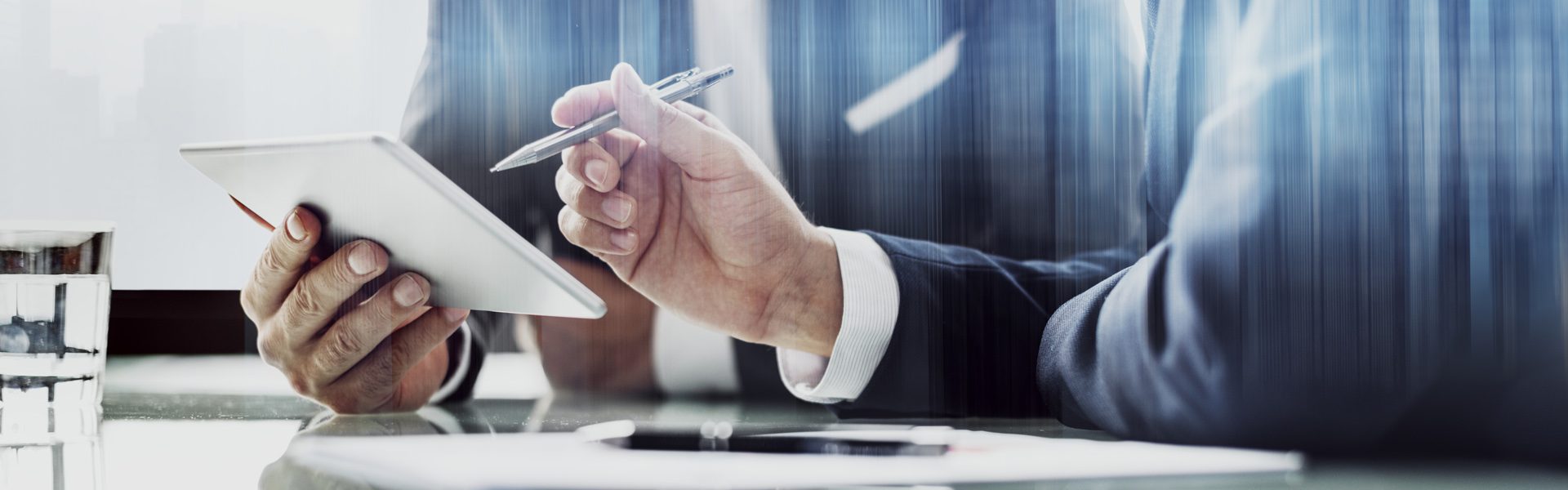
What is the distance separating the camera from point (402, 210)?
293 mm

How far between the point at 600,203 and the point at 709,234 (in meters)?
0.06

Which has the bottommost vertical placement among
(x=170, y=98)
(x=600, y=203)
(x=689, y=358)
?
(x=689, y=358)

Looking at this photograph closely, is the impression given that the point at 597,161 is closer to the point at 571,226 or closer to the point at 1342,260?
the point at 571,226

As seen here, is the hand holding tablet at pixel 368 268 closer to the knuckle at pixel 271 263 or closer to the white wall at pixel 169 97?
the knuckle at pixel 271 263

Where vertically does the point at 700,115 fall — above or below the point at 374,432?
above

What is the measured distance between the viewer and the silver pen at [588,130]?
35cm

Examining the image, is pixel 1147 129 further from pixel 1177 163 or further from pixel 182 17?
pixel 182 17

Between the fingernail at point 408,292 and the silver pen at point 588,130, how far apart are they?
0.06 metres

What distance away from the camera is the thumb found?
1.14 ft

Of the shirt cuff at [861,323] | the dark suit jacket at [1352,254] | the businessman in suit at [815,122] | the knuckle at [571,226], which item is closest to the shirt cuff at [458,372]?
the businessman in suit at [815,122]

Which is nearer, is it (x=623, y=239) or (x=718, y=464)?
(x=718, y=464)

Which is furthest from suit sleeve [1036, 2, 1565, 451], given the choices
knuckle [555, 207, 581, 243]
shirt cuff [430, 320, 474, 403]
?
shirt cuff [430, 320, 474, 403]

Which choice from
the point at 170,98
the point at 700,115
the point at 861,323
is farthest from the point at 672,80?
the point at 170,98

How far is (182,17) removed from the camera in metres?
0.67
